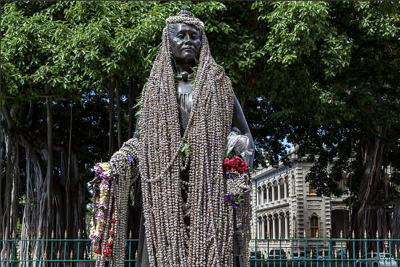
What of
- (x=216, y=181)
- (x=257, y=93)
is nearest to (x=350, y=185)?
(x=257, y=93)

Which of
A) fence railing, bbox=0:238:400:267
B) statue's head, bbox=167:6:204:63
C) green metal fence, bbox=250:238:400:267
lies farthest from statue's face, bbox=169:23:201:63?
green metal fence, bbox=250:238:400:267

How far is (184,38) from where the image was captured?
11.6 ft

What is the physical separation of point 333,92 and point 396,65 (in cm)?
137

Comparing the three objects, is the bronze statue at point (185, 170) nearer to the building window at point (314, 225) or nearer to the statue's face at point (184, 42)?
the statue's face at point (184, 42)

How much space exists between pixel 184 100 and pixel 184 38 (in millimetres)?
407

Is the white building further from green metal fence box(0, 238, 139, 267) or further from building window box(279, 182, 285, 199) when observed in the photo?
green metal fence box(0, 238, 139, 267)

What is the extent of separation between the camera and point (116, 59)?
8.70m

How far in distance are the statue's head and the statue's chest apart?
0.55 feet

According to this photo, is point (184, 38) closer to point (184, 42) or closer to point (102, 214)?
point (184, 42)

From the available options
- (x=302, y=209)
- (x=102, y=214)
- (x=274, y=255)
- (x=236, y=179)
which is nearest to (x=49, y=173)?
(x=274, y=255)

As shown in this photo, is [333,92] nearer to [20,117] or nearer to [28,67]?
[28,67]

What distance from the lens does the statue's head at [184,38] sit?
351 centimetres

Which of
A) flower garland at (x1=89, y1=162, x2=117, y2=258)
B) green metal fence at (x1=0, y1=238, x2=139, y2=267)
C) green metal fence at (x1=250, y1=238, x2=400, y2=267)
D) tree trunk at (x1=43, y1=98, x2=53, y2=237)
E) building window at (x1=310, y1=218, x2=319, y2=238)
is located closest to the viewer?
flower garland at (x1=89, y1=162, x2=117, y2=258)

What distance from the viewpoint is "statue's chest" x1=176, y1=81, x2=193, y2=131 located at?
3.43 meters
